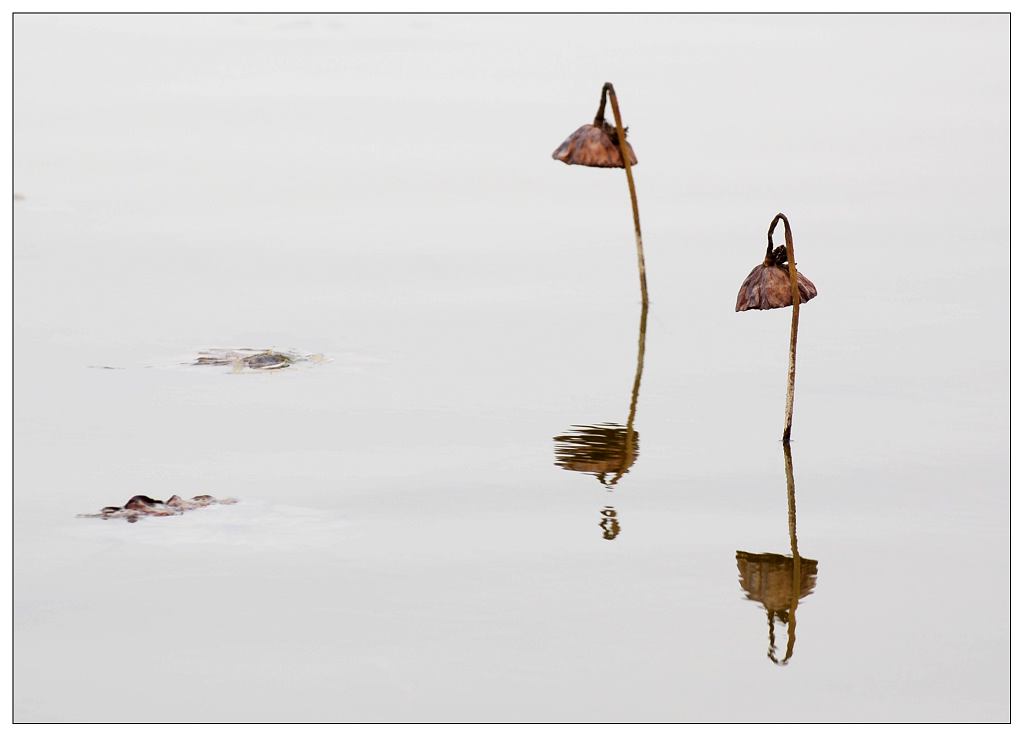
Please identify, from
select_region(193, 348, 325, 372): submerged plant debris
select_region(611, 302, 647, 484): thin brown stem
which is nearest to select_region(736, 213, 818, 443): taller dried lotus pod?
select_region(611, 302, 647, 484): thin brown stem

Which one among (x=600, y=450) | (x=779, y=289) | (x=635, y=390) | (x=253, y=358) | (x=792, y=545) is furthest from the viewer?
(x=253, y=358)

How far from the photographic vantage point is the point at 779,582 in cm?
588

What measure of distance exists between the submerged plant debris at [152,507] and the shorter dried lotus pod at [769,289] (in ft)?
7.30

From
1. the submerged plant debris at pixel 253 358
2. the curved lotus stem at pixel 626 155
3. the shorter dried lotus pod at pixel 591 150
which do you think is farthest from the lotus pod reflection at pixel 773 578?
the shorter dried lotus pod at pixel 591 150

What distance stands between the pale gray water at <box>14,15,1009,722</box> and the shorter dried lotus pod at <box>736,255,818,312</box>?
652 mm

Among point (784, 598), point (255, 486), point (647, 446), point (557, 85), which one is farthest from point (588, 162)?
point (557, 85)

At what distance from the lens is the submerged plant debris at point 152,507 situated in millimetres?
6410

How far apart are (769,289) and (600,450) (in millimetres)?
982

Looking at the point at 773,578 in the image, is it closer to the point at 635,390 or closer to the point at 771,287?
the point at 771,287

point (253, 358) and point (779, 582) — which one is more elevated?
point (253, 358)

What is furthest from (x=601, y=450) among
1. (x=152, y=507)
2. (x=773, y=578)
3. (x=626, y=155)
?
(x=626, y=155)

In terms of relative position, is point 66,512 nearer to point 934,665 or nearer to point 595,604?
point 595,604

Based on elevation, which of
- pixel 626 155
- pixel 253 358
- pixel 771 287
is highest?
pixel 626 155

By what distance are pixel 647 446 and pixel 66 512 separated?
242 centimetres
